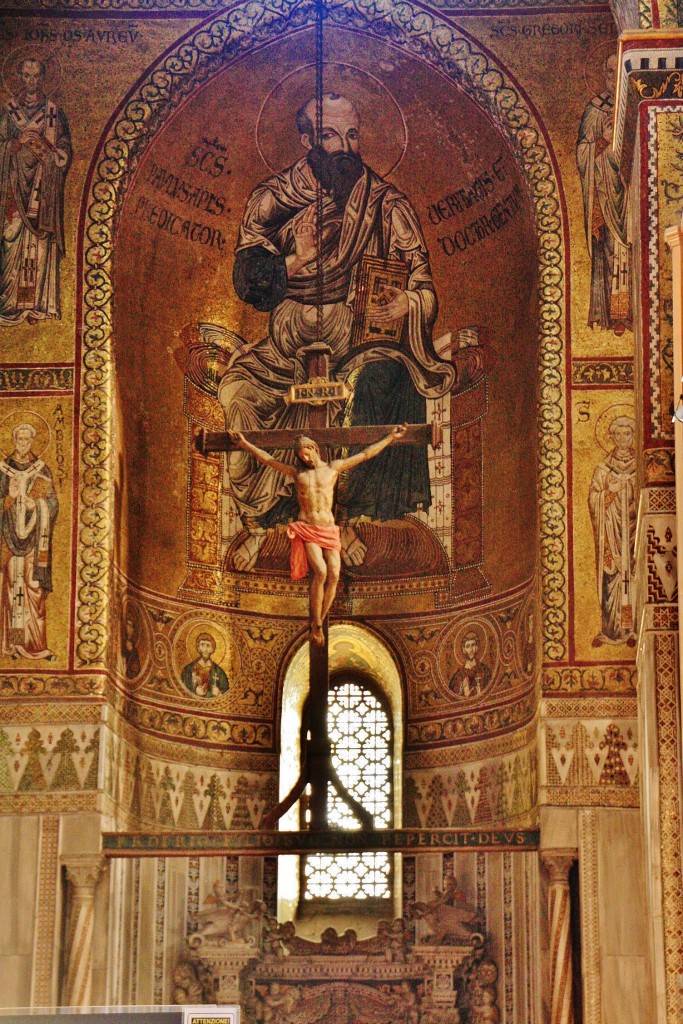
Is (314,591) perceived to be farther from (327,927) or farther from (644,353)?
(644,353)

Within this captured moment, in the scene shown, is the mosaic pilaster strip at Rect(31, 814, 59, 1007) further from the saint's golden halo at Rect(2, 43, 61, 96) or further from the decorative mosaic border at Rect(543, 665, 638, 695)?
the saint's golden halo at Rect(2, 43, 61, 96)

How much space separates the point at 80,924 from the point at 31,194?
609 centimetres

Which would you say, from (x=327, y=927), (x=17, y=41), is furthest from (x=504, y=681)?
(x=17, y=41)

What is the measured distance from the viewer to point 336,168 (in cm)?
1911

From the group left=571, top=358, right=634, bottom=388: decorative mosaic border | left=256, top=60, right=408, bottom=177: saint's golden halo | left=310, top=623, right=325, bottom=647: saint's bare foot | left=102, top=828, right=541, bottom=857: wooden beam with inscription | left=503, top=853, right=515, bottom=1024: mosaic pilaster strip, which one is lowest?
left=503, top=853, right=515, bottom=1024: mosaic pilaster strip

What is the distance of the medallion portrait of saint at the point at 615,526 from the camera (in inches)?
670

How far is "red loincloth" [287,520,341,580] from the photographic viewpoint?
1762 cm

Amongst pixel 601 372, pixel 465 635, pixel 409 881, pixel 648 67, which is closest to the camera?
pixel 648 67

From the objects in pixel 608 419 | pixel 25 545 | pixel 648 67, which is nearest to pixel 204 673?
pixel 25 545

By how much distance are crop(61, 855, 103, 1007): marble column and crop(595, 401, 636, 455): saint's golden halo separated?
520 centimetres

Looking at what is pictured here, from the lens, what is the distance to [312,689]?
57.1 ft

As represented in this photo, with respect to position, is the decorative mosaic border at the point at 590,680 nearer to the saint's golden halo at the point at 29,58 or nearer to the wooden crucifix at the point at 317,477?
the wooden crucifix at the point at 317,477

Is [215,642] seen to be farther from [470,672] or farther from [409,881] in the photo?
[409,881]

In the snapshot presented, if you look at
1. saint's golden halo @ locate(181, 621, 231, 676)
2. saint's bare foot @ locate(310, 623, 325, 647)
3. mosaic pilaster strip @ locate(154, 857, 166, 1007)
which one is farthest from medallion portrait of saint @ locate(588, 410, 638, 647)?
mosaic pilaster strip @ locate(154, 857, 166, 1007)
